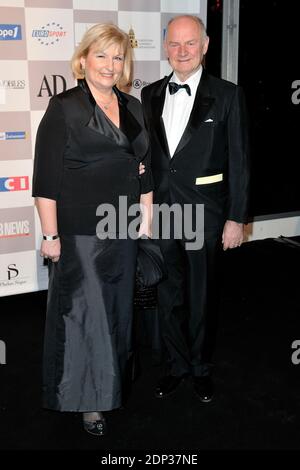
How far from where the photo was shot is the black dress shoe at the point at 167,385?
271 cm

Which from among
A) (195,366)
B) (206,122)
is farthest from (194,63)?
(195,366)

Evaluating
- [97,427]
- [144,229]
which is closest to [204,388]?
[97,427]

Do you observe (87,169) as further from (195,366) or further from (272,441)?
(272,441)

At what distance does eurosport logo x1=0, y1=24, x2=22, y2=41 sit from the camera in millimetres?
3363

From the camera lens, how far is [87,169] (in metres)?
2.16

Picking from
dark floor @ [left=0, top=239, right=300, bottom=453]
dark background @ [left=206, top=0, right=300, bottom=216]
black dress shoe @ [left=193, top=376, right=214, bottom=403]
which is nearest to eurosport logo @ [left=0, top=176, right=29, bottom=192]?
dark floor @ [left=0, top=239, right=300, bottom=453]

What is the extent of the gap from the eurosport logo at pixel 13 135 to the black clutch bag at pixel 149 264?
1498 millimetres

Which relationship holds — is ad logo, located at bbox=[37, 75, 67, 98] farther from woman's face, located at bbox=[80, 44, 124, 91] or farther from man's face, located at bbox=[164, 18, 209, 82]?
woman's face, located at bbox=[80, 44, 124, 91]

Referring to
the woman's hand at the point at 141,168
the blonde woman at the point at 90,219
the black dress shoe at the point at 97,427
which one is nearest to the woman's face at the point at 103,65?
the blonde woman at the point at 90,219

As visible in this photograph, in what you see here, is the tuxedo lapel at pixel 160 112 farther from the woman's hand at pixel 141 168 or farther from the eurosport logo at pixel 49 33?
the eurosport logo at pixel 49 33

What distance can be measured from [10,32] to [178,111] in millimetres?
1455

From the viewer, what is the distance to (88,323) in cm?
230

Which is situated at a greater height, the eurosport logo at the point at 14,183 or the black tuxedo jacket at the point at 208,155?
the black tuxedo jacket at the point at 208,155

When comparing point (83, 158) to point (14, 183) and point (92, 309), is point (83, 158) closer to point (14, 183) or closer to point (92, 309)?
point (92, 309)
